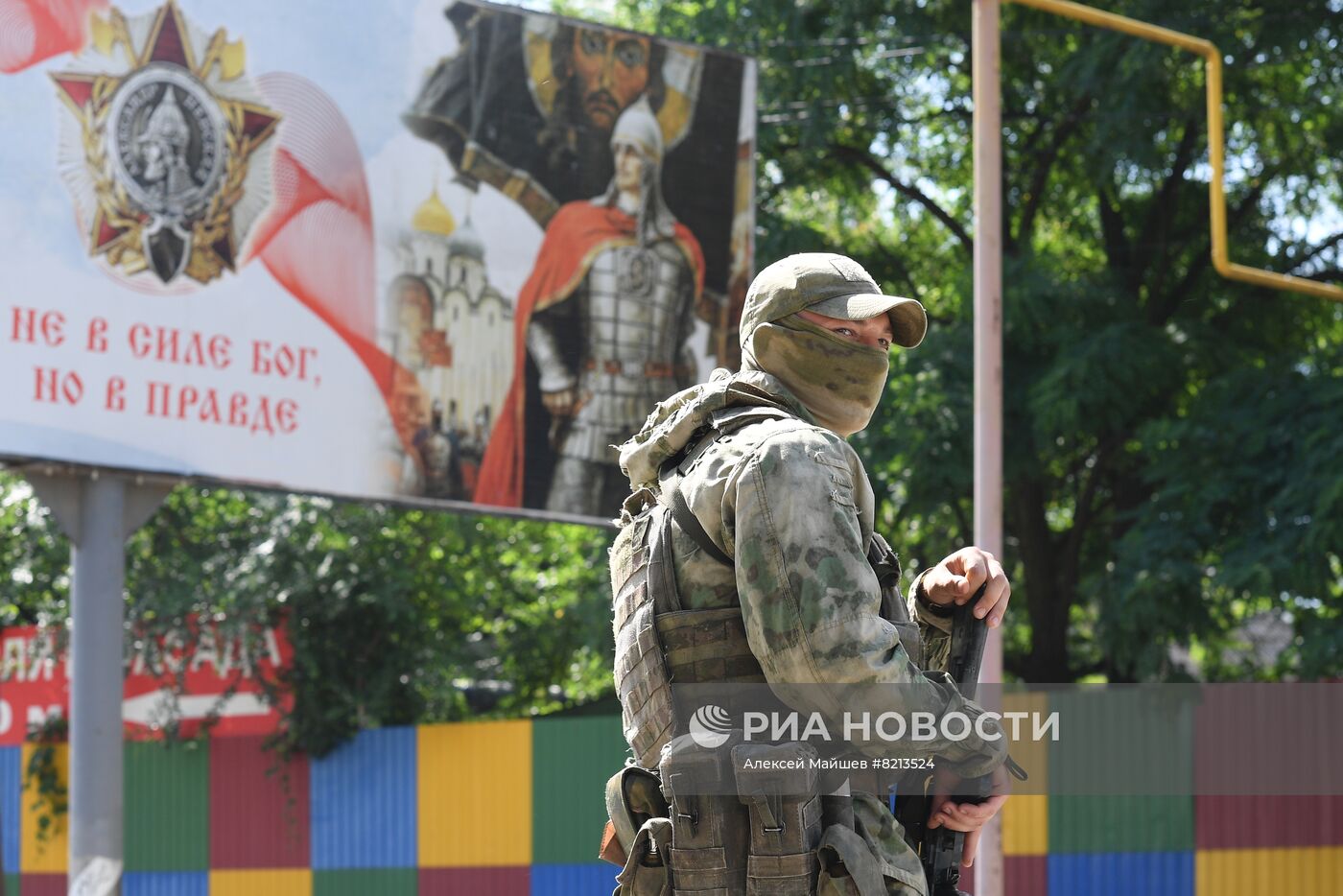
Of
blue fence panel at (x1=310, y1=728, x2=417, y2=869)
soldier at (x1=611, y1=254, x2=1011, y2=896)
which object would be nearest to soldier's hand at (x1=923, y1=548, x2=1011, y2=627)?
soldier at (x1=611, y1=254, x2=1011, y2=896)

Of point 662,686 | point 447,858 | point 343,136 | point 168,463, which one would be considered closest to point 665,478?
point 662,686

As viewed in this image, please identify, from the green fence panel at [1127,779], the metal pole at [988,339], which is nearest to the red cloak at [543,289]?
the metal pole at [988,339]

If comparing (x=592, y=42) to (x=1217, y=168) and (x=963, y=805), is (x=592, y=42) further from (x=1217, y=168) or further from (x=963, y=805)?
(x=963, y=805)

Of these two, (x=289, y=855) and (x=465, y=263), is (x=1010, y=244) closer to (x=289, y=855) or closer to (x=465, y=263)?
(x=465, y=263)

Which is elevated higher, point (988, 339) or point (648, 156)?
point (648, 156)

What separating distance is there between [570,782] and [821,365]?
9.53 metres

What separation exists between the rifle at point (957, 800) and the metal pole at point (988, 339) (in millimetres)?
5154

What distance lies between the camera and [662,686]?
3.11 meters

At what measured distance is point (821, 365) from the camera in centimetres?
326

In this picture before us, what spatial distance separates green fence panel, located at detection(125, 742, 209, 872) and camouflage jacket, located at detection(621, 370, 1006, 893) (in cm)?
1122

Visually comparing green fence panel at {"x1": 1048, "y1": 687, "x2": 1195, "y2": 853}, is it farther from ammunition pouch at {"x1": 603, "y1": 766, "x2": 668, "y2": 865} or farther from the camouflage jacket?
the camouflage jacket

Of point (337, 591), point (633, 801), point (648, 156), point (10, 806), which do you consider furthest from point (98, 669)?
point (633, 801)

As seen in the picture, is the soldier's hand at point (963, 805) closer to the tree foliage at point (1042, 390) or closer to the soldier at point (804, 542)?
the soldier at point (804, 542)

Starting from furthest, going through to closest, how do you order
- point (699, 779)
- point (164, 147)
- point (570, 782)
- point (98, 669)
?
point (570, 782) < point (164, 147) < point (98, 669) < point (699, 779)
